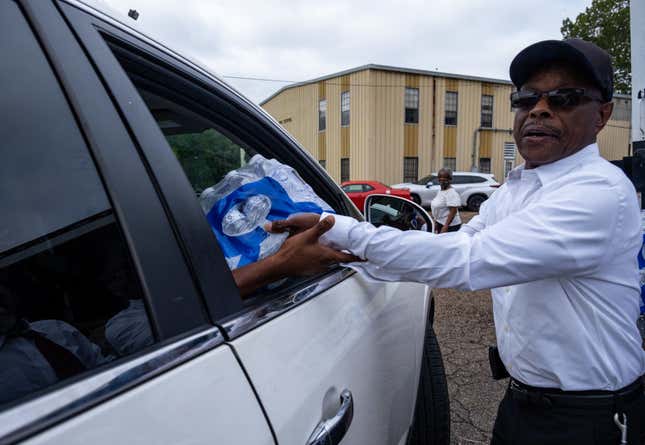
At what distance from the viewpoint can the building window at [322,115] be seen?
21266mm

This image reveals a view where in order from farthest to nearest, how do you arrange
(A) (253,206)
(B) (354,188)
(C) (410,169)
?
(C) (410,169) → (B) (354,188) → (A) (253,206)

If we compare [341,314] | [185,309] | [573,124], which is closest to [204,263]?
[185,309]

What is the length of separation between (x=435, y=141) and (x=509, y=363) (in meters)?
20.5

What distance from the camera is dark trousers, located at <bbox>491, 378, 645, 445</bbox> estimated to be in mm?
1371

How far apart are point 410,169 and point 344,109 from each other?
4137 millimetres

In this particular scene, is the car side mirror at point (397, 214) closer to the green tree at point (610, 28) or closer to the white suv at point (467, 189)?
the white suv at point (467, 189)

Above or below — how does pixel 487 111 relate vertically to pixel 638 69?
above

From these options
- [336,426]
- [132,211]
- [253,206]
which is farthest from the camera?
[253,206]

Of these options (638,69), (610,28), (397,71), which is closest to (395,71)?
(397,71)

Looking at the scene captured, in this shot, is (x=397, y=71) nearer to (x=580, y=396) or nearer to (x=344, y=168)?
(x=344, y=168)

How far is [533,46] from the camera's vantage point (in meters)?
1.47

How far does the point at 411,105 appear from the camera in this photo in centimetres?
2036

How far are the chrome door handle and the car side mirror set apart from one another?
4.04 ft

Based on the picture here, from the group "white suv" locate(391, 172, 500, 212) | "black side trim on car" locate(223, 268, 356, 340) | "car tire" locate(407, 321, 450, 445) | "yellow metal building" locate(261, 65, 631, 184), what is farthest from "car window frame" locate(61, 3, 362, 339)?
"yellow metal building" locate(261, 65, 631, 184)
